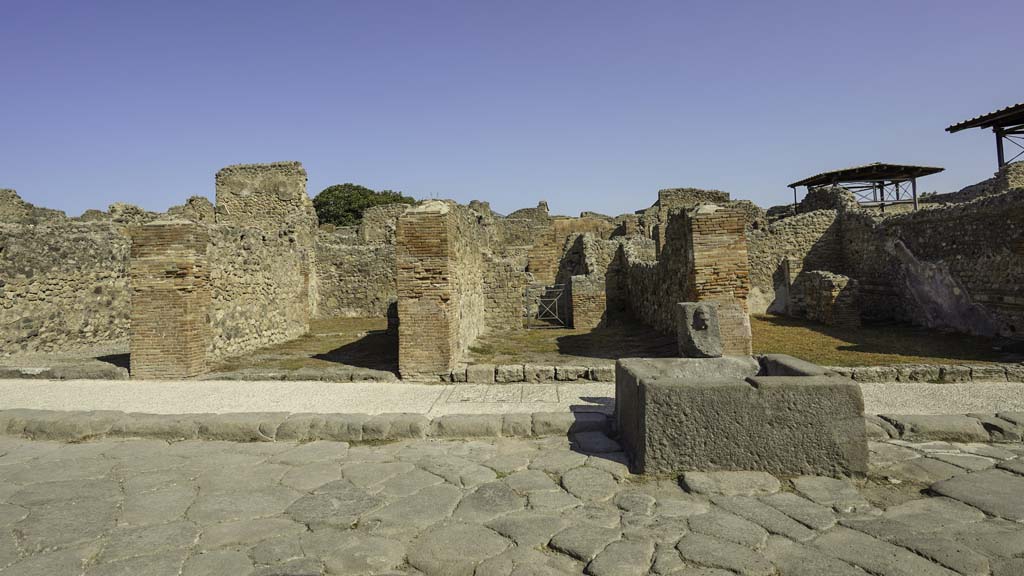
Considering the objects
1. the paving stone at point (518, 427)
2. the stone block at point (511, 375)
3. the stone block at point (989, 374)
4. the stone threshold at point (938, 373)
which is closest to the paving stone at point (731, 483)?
the paving stone at point (518, 427)

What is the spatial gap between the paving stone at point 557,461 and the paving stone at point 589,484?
9 centimetres

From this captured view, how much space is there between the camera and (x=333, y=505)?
12.5 ft

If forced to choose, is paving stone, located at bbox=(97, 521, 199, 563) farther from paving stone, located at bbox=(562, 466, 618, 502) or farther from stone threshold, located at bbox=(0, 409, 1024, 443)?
paving stone, located at bbox=(562, 466, 618, 502)

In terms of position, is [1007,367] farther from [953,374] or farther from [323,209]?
[323,209]

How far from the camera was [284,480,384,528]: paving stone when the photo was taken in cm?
358

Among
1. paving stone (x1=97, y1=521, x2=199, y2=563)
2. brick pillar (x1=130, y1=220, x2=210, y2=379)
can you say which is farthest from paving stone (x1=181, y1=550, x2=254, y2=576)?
brick pillar (x1=130, y1=220, x2=210, y2=379)

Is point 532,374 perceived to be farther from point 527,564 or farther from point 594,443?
point 527,564

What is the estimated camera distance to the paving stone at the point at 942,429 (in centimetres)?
493

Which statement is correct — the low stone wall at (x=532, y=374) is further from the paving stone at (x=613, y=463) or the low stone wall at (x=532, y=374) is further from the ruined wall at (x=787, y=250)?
the ruined wall at (x=787, y=250)

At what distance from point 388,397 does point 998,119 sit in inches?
815

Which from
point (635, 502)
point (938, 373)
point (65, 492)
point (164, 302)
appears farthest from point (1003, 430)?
point (164, 302)

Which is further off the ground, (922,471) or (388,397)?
(388,397)

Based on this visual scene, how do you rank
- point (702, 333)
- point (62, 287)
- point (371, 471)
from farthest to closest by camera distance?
point (62, 287) → point (702, 333) → point (371, 471)

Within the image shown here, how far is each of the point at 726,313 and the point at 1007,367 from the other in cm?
380
